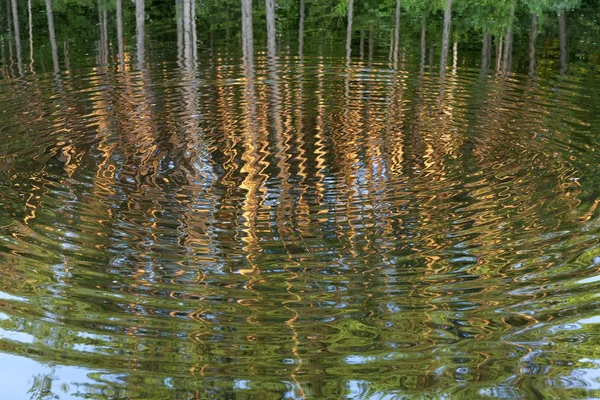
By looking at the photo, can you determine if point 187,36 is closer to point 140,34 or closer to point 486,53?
point 140,34

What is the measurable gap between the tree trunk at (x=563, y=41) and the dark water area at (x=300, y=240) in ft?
7.16

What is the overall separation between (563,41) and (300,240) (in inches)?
588

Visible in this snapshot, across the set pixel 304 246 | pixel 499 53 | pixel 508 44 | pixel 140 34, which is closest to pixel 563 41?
pixel 508 44

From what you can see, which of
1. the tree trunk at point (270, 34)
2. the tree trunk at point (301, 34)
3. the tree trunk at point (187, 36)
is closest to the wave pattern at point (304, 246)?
the tree trunk at point (187, 36)

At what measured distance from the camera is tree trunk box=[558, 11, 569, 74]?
52.3 ft

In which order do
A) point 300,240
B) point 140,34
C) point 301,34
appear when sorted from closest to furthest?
point 300,240 < point 140,34 < point 301,34

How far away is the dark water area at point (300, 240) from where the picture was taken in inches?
208

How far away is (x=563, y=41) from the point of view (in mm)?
20156

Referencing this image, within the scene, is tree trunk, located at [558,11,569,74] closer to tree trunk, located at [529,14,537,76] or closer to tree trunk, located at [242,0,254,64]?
tree trunk, located at [529,14,537,76]

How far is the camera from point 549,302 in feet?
19.9

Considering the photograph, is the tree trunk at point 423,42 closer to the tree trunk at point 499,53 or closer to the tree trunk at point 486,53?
the tree trunk at point 486,53

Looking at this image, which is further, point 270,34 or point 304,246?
point 270,34

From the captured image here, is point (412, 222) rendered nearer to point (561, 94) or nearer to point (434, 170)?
point (434, 170)

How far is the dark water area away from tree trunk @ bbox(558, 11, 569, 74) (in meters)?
2.18
